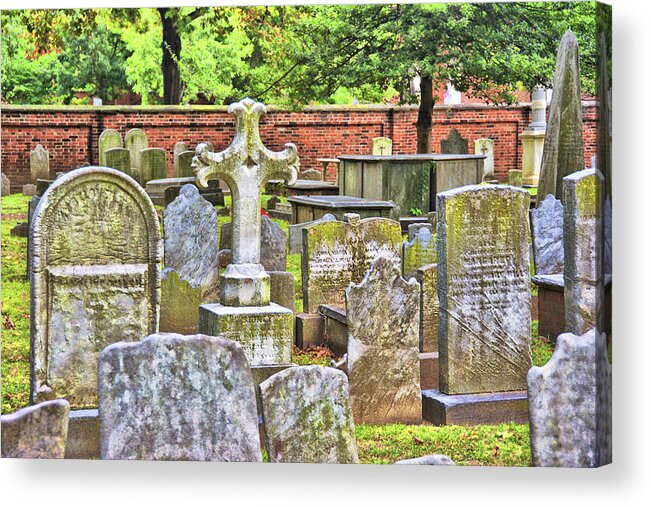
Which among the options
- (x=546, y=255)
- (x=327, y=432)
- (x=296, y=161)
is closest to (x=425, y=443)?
(x=327, y=432)

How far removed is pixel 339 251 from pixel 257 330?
1623 mm

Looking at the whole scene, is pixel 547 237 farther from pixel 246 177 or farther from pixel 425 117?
pixel 246 177

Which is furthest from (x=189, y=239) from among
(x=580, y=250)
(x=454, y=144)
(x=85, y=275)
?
(x=580, y=250)

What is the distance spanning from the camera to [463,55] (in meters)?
9.57

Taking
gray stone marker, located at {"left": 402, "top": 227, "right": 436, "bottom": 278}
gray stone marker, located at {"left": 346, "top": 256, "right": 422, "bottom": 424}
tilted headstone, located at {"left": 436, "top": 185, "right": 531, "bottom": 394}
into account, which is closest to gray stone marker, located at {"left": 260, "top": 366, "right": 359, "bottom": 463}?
gray stone marker, located at {"left": 346, "top": 256, "right": 422, "bottom": 424}

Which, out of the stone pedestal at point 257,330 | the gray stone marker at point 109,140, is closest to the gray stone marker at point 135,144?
the gray stone marker at point 109,140

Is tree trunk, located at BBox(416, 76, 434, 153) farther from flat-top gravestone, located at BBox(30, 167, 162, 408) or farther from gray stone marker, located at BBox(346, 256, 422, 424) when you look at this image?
flat-top gravestone, located at BBox(30, 167, 162, 408)

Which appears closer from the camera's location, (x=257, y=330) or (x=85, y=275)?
(x=85, y=275)

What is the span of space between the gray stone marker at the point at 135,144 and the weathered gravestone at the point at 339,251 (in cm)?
148

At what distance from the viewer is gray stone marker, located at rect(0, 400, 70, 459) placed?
309 inches

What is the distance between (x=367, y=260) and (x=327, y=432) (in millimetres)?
2796

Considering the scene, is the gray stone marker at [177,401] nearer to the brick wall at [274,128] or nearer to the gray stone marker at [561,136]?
the brick wall at [274,128]

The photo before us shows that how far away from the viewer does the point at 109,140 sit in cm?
1064

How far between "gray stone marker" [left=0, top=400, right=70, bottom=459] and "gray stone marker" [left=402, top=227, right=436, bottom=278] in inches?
141
